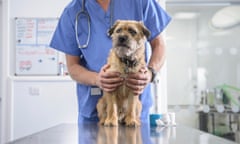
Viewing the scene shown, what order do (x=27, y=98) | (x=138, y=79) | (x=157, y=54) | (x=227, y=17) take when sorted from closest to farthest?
1. (x=138, y=79)
2. (x=157, y=54)
3. (x=27, y=98)
4. (x=227, y=17)

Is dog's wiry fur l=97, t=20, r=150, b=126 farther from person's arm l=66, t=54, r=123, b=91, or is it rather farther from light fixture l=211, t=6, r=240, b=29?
light fixture l=211, t=6, r=240, b=29

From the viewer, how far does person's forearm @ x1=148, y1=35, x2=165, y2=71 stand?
49.1 inches

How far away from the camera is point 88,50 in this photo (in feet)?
4.05

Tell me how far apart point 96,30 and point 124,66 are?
0.24 metres

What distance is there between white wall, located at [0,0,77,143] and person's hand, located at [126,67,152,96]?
2.37 m

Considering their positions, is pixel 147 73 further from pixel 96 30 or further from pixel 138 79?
pixel 96 30

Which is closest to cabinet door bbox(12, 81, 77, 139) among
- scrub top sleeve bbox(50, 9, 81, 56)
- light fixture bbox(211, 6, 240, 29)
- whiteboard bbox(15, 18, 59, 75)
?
whiteboard bbox(15, 18, 59, 75)

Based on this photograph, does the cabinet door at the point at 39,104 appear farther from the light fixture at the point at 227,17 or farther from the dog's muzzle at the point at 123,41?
the dog's muzzle at the point at 123,41

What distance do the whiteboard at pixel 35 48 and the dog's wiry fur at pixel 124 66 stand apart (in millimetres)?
2360

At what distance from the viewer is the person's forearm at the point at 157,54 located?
1.25 metres

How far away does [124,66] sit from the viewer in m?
1.10

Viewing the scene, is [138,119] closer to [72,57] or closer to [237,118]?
[72,57]

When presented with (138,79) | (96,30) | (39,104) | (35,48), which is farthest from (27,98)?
A: (138,79)

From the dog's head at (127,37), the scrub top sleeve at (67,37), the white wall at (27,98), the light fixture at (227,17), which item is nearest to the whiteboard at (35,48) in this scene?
the white wall at (27,98)
